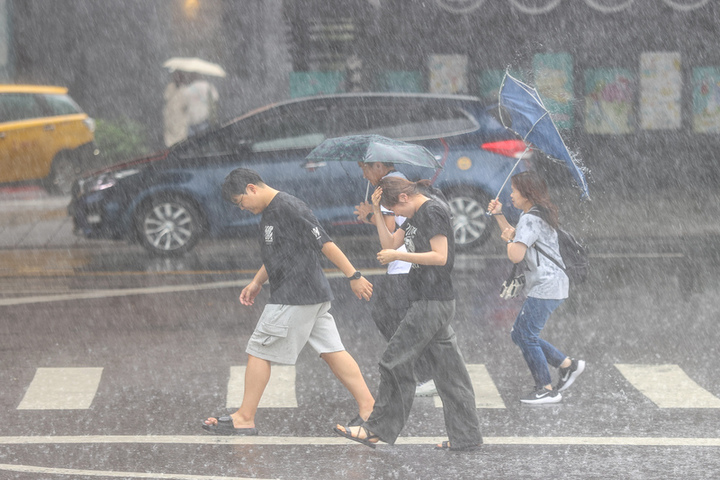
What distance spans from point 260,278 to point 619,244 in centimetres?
805

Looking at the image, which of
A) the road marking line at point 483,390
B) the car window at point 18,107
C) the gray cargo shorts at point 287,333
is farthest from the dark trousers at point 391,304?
the car window at point 18,107

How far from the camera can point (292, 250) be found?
6.71 m

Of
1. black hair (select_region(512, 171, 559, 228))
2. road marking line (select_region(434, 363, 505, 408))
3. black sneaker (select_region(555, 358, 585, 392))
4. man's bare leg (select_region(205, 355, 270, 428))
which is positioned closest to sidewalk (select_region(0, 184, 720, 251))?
road marking line (select_region(434, 363, 505, 408))

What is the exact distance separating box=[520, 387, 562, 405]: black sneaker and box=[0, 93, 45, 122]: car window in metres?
13.9

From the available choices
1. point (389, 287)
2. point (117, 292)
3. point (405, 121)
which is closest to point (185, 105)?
point (405, 121)

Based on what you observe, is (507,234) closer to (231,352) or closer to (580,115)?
(231,352)

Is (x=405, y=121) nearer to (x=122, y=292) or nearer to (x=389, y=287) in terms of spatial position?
(x=122, y=292)

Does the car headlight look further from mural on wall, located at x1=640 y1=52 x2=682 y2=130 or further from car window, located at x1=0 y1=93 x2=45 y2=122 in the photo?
mural on wall, located at x1=640 y1=52 x2=682 y2=130

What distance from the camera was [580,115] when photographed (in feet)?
63.2

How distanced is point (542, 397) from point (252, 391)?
72.4 inches

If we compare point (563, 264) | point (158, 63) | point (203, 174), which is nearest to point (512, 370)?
point (563, 264)

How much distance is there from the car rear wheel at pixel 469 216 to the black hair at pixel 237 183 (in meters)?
6.98

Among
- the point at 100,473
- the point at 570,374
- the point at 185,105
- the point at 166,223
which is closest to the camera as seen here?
the point at 100,473

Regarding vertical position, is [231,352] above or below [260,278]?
below
